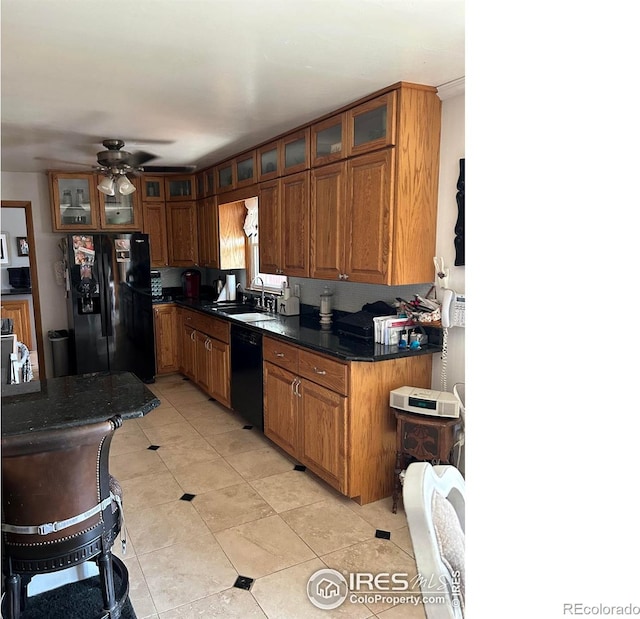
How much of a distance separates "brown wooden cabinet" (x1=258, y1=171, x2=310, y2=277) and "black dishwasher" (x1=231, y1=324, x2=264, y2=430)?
58 cm

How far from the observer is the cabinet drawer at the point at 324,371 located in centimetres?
271

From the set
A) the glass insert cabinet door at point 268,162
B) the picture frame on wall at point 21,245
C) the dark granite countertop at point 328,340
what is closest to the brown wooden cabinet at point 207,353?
the dark granite countertop at point 328,340

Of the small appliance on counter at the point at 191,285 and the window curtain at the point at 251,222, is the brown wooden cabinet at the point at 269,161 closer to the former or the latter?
the window curtain at the point at 251,222

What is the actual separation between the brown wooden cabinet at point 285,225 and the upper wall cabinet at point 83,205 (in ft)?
A: 7.26

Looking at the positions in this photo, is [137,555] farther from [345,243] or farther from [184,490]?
[345,243]

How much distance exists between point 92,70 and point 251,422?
263 centimetres

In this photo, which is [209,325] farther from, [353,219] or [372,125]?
[372,125]

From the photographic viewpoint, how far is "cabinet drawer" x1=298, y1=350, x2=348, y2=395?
107 inches

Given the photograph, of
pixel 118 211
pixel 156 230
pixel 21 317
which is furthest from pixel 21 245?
pixel 156 230

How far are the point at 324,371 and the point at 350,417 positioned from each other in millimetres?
334

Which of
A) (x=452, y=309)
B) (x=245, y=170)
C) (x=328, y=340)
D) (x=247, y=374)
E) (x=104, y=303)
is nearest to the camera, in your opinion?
(x=452, y=309)

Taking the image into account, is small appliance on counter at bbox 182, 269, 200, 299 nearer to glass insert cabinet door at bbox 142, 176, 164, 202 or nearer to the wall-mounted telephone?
glass insert cabinet door at bbox 142, 176, 164, 202

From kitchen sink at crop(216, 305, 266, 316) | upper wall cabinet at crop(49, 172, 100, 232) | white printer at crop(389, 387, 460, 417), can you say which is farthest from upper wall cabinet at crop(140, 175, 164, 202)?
white printer at crop(389, 387, 460, 417)

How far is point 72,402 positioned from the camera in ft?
6.09
